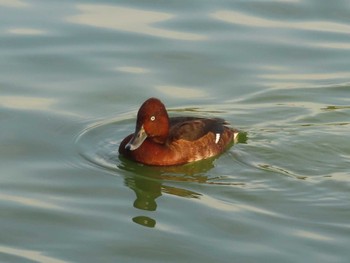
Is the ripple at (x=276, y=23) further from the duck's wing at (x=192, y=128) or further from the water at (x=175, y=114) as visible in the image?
the duck's wing at (x=192, y=128)

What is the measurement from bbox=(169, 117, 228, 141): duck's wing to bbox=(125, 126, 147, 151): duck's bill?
0.43 m

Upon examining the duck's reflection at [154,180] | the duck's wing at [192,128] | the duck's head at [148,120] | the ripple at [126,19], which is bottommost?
the duck's reflection at [154,180]

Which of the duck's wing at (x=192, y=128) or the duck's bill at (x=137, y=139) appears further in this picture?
the duck's wing at (x=192, y=128)

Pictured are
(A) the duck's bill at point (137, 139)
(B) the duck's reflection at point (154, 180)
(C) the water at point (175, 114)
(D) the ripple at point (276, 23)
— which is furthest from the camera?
(D) the ripple at point (276, 23)

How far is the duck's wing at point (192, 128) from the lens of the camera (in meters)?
12.7

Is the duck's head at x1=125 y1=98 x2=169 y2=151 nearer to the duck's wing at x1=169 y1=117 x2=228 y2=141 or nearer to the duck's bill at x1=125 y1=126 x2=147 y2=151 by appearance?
the duck's bill at x1=125 y1=126 x2=147 y2=151

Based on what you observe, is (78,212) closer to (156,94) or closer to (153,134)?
(153,134)

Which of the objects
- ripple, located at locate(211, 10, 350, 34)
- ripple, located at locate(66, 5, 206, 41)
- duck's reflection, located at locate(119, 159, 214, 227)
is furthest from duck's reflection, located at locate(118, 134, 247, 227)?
ripple, located at locate(211, 10, 350, 34)

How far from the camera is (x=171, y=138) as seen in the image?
499 inches

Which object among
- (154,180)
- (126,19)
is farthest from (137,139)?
(126,19)

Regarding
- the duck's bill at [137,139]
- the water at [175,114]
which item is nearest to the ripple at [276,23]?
the water at [175,114]

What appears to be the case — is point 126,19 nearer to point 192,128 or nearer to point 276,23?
point 276,23

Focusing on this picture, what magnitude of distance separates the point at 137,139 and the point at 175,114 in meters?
1.39

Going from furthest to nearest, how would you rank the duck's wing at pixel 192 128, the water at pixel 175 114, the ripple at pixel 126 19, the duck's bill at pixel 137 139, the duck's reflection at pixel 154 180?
the ripple at pixel 126 19
the duck's wing at pixel 192 128
the duck's bill at pixel 137 139
the duck's reflection at pixel 154 180
the water at pixel 175 114
